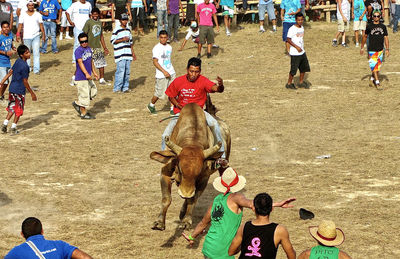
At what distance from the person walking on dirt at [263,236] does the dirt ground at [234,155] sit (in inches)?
122

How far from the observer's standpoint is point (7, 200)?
12992 millimetres

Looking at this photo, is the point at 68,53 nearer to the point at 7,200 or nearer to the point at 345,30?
the point at 345,30

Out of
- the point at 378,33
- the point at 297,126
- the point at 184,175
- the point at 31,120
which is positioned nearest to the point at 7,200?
the point at 184,175

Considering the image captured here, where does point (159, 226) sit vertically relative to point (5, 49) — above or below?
below

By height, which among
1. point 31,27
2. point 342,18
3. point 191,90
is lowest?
point 191,90

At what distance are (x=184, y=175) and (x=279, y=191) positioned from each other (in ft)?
13.8

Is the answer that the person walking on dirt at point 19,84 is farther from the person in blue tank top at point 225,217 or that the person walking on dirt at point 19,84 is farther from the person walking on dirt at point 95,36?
the person in blue tank top at point 225,217

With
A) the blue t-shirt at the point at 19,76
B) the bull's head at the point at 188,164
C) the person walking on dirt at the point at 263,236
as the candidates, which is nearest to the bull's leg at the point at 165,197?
the bull's head at the point at 188,164

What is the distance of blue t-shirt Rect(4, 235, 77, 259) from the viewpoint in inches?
263

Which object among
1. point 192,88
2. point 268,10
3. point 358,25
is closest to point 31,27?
point 268,10

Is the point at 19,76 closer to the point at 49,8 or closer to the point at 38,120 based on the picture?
the point at 38,120

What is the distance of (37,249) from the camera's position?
265 inches

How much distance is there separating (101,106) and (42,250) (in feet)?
47.2

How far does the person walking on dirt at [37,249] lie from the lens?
22.0 ft
